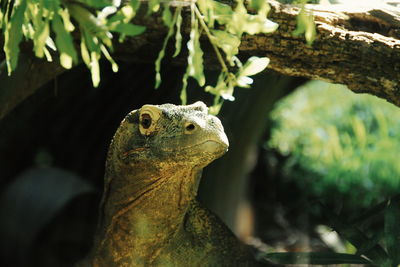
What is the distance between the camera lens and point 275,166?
9180mm

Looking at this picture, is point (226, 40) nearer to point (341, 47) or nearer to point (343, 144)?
point (341, 47)

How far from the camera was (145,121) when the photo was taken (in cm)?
286

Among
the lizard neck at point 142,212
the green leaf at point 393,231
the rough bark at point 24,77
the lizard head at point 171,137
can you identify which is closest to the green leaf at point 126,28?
the lizard head at point 171,137

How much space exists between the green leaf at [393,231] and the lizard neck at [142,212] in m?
0.98

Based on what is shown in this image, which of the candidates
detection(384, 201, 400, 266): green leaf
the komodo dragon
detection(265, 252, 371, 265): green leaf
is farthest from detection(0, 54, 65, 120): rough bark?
detection(384, 201, 400, 266): green leaf

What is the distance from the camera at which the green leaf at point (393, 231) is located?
11.2 feet

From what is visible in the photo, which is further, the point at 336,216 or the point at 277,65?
the point at 336,216

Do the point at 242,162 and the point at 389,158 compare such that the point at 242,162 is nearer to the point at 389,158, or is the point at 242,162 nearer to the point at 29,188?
the point at 29,188

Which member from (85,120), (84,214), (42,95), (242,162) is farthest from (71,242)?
(42,95)

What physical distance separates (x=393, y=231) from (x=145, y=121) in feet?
4.52

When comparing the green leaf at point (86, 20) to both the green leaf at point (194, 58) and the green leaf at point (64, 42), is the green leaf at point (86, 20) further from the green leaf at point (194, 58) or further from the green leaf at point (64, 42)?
the green leaf at point (194, 58)

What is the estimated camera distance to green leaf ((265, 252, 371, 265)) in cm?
355

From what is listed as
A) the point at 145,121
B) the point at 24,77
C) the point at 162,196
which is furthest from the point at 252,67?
the point at 24,77

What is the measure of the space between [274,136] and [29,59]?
18.2 ft
